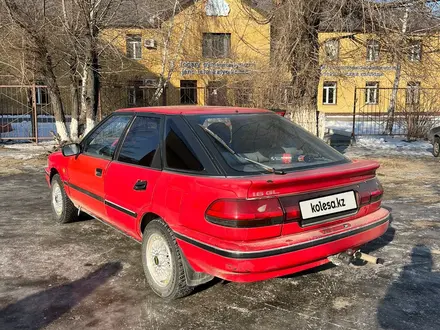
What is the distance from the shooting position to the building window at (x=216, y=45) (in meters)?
20.8

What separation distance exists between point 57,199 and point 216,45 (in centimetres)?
1852

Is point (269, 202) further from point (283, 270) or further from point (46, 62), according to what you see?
point (46, 62)

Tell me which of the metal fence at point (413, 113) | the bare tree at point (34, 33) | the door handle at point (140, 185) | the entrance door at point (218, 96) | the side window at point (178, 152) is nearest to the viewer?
the side window at point (178, 152)

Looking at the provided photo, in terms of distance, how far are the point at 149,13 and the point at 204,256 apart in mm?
12151

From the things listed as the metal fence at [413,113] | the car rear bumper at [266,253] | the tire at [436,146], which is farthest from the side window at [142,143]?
the metal fence at [413,113]

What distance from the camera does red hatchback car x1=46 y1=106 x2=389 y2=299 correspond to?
269 centimetres

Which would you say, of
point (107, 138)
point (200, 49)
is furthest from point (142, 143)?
point (200, 49)

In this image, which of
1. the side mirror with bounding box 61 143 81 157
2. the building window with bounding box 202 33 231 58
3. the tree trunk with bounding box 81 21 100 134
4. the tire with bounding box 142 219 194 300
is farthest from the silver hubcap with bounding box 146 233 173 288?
the building window with bounding box 202 33 231 58

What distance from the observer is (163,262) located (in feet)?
10.6

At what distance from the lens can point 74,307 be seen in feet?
10.2

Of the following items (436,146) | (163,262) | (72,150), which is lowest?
(163,262)

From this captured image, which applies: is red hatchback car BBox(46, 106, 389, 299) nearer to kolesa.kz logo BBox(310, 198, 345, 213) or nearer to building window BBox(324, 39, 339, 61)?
kolesa.kz logo BBox(310, 198, 345, 213)

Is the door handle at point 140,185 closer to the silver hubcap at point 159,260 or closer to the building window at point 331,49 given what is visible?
the silver hubcap at point 159,260

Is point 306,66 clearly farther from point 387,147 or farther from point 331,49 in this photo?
point 387,147
